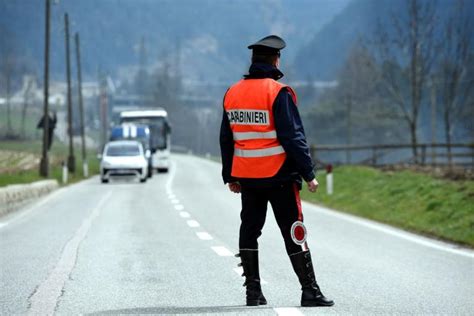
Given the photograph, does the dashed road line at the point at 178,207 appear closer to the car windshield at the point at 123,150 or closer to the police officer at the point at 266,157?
the police officer at the point at 266,157

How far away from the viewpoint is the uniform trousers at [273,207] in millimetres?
7988

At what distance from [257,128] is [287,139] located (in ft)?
0.83

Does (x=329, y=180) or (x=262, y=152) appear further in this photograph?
(x=329, y=180)

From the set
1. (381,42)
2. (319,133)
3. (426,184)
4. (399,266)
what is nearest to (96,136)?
(319,133)

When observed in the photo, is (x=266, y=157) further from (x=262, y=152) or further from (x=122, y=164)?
(x=122, y=164)

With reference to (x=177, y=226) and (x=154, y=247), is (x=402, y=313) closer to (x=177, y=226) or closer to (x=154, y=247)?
(x=154, y=247)

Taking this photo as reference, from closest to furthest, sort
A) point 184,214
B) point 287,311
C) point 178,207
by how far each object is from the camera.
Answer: point 287,311
point 184,214
point 178,207

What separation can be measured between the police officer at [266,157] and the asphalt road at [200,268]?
393 mm

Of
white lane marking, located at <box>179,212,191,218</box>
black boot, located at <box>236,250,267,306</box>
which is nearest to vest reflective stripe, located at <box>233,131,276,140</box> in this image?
black boot, located at <box>236,250,267,306</box>

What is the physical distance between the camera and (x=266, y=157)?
7930 mm

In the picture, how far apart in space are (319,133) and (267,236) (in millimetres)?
115963

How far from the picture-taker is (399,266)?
11.5 metres

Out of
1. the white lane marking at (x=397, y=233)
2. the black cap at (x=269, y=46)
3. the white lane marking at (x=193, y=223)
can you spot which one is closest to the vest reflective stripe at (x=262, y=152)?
the black cap at (x=269, y=46)

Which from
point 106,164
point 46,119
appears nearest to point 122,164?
point 106,164
